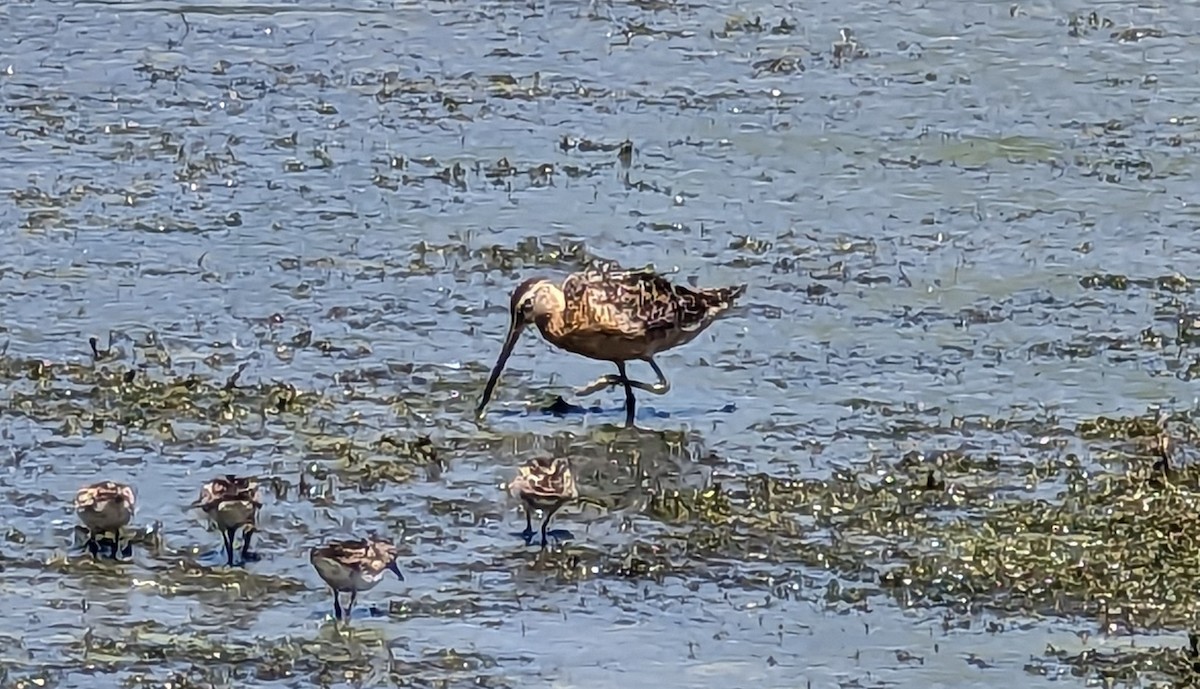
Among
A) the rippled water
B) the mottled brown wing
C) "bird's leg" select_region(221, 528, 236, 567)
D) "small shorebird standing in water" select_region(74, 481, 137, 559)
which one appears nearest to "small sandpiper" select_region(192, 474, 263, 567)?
Result: "bird's leg" select_region(221, 528, 236, 567)

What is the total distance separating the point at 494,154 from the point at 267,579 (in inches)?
251

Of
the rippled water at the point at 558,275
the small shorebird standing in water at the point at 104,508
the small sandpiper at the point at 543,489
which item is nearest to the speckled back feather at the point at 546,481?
the small sandpiper at the point at 543,489

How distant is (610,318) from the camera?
11.5 metres

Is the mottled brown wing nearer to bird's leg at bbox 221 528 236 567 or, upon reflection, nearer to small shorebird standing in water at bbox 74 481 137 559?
bird's leg at bbox 221 528 236 567

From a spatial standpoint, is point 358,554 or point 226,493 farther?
point 226,493

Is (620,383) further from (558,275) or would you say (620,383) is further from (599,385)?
(558,275)

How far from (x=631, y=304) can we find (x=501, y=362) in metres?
0.53

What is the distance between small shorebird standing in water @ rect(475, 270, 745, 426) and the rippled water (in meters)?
0.16

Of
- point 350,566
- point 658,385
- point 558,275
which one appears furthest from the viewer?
point 558,275

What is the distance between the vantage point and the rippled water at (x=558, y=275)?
887 cm

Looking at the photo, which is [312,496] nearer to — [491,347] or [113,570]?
[113,570]

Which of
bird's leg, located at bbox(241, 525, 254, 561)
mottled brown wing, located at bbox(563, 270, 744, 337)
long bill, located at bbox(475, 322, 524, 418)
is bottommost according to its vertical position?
bird's leg, located at bbox(241, 525, 254, 561)

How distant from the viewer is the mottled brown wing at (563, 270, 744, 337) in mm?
11500

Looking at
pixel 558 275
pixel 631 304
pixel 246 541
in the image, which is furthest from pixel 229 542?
pixel 558 275
